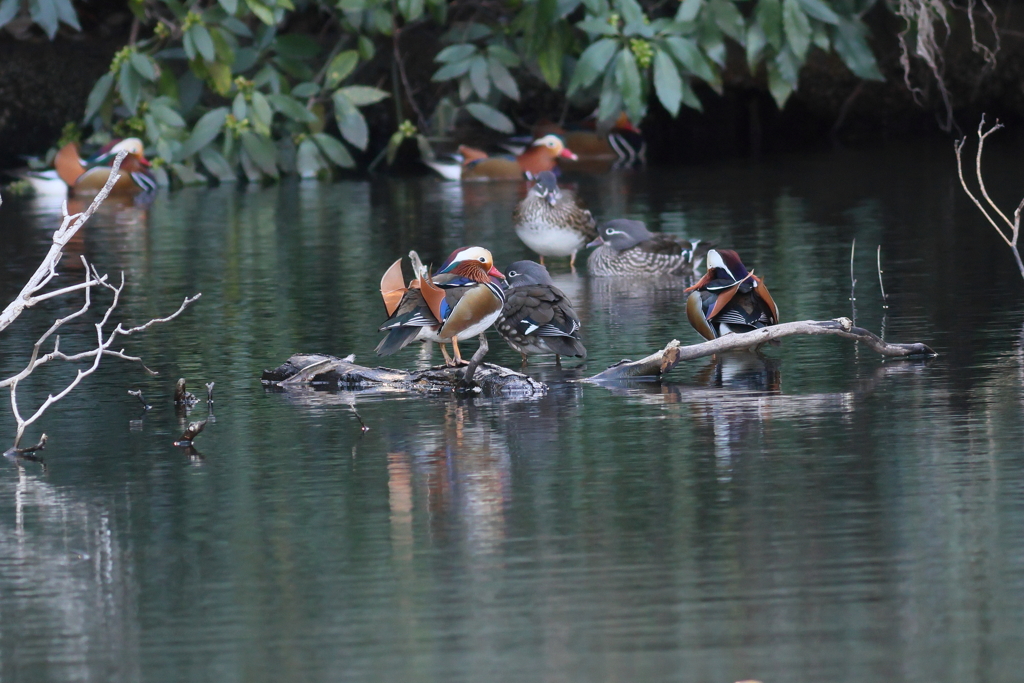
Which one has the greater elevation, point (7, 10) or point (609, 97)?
point (7, 10)

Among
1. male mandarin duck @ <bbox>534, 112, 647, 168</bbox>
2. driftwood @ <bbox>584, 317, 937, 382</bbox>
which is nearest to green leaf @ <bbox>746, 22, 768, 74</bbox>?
male mandarin duck @ <bbox>534, 112, 647, 168</bbox>

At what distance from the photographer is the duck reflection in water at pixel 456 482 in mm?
4172

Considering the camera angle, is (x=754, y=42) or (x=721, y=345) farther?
(x=754, y=42)

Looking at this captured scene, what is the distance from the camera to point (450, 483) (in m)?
4.66

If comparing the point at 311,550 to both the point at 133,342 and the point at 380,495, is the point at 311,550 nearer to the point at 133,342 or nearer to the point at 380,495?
the point at 380,495

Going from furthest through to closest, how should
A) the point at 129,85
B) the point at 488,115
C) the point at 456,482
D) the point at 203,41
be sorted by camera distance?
1. the point at 488,115
2. the point at 129,85
3. the point at 203,41
4. the point at 456,482

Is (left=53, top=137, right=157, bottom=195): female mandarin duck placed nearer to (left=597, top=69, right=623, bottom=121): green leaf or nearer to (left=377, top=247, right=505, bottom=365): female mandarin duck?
(left=597, top=69, right=623, bottom=121): green leaf

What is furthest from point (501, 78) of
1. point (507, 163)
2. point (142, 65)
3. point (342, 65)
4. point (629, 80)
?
point (142, 65)

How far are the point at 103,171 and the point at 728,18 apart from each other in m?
5.67

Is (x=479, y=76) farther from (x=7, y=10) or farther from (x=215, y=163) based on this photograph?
(x=7, y=10)

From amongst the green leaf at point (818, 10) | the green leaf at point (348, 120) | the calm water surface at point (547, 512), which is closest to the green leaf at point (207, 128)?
the green leaf at point (348, 120)

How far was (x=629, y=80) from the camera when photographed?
1407 centimetres

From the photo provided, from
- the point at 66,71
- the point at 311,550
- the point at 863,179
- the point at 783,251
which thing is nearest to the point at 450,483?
the point at 311,550

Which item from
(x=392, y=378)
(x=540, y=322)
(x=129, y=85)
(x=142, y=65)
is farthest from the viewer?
(x=129, y=85)
